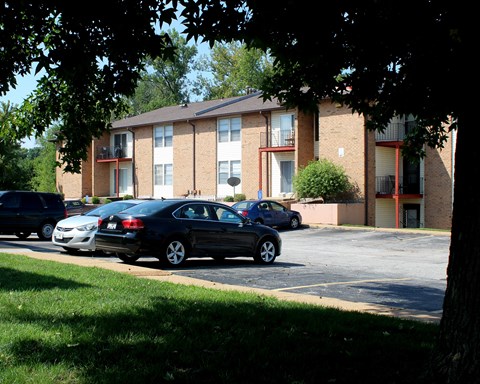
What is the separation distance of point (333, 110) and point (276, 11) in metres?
30.3

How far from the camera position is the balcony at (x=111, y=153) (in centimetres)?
5175

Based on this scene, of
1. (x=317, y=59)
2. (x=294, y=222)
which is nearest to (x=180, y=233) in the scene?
(x=317, y=59)

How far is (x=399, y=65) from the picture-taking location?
386 inches

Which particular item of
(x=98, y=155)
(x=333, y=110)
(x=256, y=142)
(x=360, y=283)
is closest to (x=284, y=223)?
(x=333, y=110)

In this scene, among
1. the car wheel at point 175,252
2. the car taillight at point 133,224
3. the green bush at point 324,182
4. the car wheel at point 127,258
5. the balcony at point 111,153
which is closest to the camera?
the car taillight at point 133,224

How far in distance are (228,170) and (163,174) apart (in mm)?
6934

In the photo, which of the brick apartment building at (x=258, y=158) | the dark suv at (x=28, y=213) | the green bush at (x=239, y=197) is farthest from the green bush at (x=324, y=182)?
the dark suv at (x=28, y=213)

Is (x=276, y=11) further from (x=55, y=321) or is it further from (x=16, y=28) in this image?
(x=55, y=321)

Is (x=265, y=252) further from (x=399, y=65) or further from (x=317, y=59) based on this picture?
(x=317, y=59)

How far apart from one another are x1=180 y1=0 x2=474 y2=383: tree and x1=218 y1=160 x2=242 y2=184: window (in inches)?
1252

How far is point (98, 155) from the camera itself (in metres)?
53.6

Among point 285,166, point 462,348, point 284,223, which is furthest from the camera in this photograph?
point 285,166

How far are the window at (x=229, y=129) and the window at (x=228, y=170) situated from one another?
151 cm

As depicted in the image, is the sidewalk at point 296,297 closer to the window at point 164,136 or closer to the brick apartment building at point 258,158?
the brick apartment building at point 258,158
